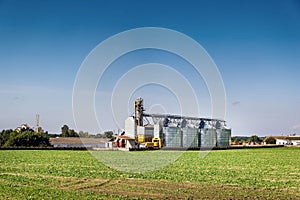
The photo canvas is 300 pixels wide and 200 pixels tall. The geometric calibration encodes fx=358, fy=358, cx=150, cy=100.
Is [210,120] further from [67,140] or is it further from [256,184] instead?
[256,184]

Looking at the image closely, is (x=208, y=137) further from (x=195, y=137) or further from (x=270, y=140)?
(x=270, y=140)

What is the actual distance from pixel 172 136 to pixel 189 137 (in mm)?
4983

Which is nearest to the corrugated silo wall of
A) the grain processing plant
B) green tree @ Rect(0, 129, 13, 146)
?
the grain processing plant

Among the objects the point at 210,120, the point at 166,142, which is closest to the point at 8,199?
the point at 166,142

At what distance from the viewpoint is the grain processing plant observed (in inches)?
2544

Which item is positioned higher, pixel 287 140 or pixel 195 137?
pixel 195 137

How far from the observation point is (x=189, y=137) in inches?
2928

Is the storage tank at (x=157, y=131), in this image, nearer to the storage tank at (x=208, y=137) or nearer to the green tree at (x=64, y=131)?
the storage tank at (x=208, y=137)

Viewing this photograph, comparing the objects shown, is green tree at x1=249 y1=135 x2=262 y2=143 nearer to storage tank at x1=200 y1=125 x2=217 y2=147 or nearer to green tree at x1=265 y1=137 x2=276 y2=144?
green tree at x1=265 y1=137 x2=276 y2=144

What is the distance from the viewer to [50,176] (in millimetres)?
19312

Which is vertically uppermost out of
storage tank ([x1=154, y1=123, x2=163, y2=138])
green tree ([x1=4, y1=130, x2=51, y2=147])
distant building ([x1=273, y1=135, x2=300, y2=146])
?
storage tank ([x1=154, y1=123, x2=163, y2=138])

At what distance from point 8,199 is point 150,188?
5.76 m

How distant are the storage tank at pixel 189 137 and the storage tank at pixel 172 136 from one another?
1.36 m

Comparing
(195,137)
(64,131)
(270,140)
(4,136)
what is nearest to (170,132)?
(195,137)
